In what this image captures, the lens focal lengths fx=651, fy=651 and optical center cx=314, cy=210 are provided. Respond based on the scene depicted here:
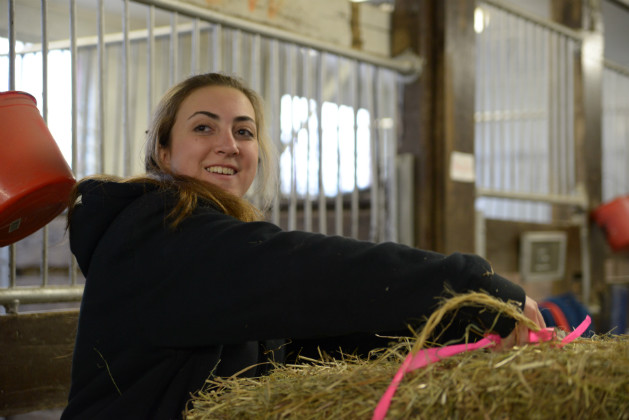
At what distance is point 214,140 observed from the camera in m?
1.37

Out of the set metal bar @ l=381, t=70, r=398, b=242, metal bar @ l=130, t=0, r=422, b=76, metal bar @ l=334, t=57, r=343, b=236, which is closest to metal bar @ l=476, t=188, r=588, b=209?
metal bar @ l=381, t=70, r=398, b=242

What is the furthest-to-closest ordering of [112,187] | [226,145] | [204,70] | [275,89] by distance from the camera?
[204,70] < [275,89] < [226,145] < [112,187]

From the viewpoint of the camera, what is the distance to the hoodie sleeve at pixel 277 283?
3.02 feet

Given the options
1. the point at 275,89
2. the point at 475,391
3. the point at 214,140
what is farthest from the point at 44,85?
the point at 475,391

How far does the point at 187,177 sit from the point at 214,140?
16 cm

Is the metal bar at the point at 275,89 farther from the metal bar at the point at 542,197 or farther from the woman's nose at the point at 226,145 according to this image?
the metal bar at the point at 542,197

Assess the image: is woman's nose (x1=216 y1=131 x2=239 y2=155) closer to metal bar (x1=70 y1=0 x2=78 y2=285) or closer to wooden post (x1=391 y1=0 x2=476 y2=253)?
metal bar (x1=70 y1=0 x2=78 y2=285)

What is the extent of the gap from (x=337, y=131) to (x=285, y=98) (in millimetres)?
242

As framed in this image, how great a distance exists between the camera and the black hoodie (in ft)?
3.05

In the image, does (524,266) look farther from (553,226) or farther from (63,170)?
(63,170)

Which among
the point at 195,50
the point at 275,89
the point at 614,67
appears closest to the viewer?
the point at 195,50

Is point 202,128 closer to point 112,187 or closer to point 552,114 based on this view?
point 112,187

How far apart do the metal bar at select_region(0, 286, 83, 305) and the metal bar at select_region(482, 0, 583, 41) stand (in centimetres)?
203

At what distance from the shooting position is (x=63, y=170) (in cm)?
123
